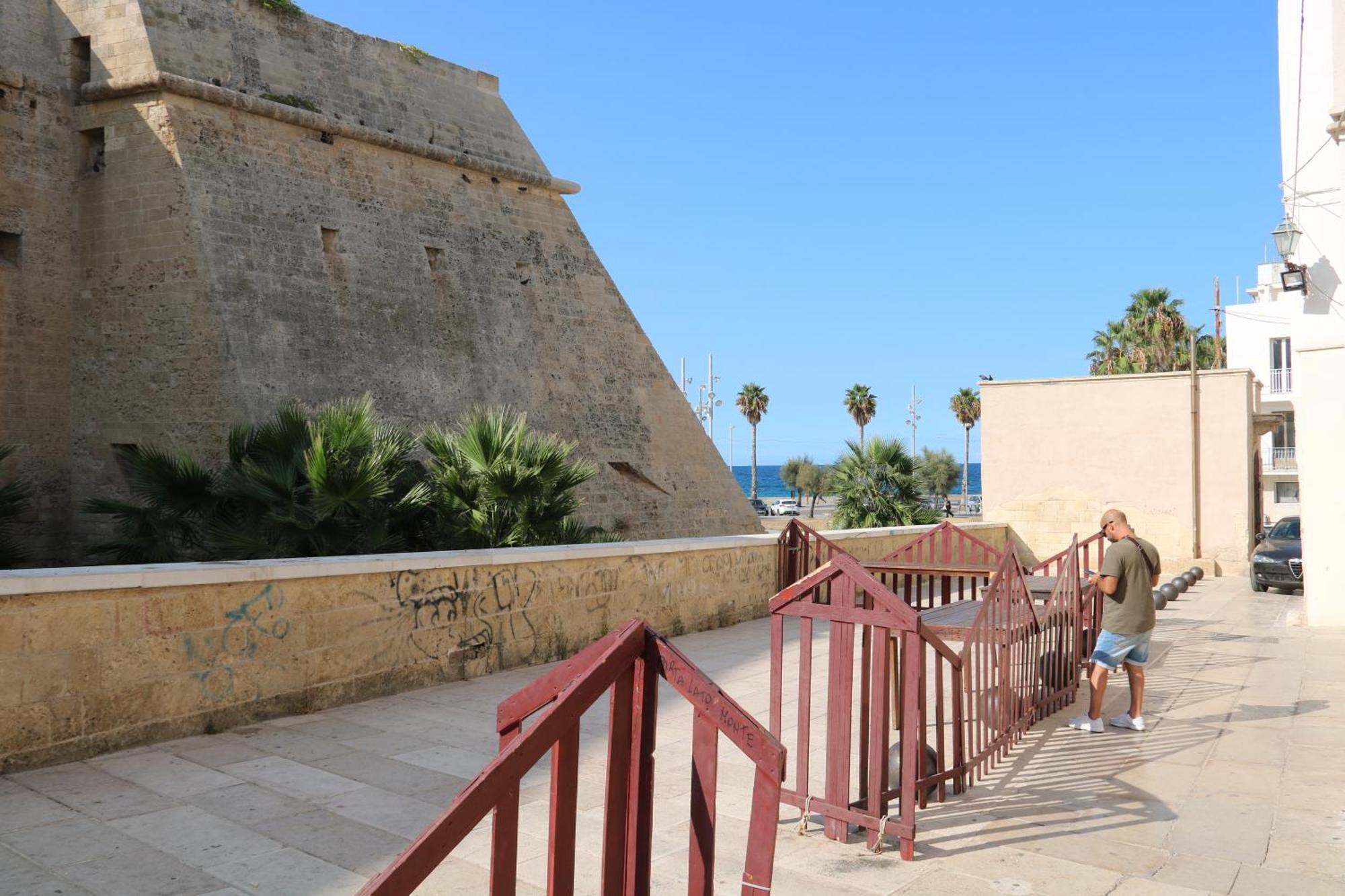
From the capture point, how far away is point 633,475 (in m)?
19.3

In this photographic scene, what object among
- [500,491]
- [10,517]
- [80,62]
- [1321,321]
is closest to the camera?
[500,491]

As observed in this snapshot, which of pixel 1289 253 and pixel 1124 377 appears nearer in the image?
pixel 1289 253

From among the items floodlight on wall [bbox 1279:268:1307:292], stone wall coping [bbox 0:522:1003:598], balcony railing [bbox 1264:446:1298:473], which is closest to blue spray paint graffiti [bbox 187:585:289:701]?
stone wall coping [bbox 0:522:1003:598]

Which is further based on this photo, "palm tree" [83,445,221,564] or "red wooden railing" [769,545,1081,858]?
"palm tree" [83,445,221,564]

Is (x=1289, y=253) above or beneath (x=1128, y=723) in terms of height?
above

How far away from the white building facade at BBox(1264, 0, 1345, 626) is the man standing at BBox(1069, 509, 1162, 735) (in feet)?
17.1

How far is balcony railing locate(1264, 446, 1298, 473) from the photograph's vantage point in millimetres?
36094

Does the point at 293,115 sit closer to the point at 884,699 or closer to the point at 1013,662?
the point at 1013,662

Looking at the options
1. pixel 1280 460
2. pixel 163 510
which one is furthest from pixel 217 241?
pixel 1280 460

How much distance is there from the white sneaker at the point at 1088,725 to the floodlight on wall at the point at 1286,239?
8.45m

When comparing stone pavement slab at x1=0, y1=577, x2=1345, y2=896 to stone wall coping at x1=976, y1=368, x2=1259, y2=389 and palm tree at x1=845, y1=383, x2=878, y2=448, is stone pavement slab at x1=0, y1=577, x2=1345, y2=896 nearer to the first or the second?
stone wall coping at x1=976, y1=368, x2=1259, y2=389

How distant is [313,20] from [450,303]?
4.85m

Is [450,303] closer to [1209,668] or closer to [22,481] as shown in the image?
[22,481]

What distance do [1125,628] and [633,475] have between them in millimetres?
13641
